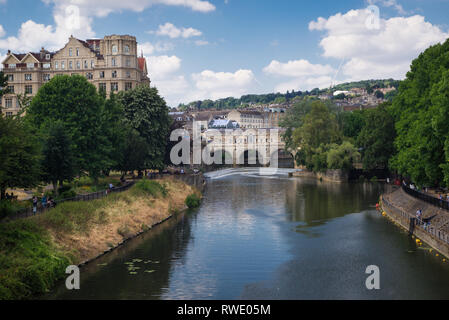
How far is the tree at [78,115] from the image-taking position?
49.3 m

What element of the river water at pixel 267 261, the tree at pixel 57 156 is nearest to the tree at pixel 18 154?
the tree at pixel 57 156

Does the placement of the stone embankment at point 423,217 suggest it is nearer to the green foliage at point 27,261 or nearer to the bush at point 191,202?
the bush at point 191,202

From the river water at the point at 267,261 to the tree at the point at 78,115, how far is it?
10.6m

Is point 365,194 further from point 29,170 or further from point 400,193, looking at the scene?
point 29,170

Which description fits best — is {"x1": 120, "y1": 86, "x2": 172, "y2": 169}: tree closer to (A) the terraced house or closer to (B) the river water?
(A) the terraced house

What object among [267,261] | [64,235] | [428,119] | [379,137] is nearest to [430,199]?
[428,119]

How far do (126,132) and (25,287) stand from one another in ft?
122

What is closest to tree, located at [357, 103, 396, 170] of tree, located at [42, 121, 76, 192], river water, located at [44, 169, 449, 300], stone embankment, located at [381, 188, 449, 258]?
stone embankment, located at [381, 188, 449, 258]

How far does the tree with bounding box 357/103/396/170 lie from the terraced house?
4080cm

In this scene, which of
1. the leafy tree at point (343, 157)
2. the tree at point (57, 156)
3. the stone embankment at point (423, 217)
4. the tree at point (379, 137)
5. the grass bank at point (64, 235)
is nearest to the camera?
the grass bank at point (64, 235)

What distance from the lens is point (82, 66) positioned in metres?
87.5

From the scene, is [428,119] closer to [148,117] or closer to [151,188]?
[151,188]

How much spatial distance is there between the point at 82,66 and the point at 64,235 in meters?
60.2

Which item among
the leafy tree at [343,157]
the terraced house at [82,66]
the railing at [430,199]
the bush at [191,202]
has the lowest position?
the bush at [191,202]
